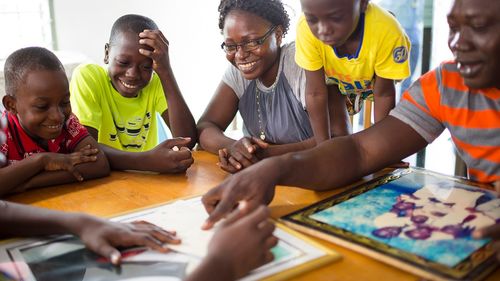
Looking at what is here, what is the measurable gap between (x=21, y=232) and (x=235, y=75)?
1.14 metres

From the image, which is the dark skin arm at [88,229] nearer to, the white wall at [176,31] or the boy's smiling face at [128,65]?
the boy's smiling face at [128,65]

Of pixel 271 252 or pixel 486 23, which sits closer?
pixel 271 252

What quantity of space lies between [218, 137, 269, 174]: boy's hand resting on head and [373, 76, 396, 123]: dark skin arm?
0.42 metres

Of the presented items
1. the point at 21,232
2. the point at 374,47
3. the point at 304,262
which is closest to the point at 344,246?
the point at 304,262

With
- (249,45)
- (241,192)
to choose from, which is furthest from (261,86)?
(241,192)

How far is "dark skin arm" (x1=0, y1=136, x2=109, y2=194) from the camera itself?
48.6 inches

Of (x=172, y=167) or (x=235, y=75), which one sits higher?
(x=235, y=75)

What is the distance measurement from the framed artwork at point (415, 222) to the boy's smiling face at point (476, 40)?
24cm

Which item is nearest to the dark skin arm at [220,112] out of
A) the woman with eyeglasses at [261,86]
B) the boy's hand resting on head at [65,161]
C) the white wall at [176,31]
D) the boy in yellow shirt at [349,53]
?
the woman with eyeglasses at [261,86]

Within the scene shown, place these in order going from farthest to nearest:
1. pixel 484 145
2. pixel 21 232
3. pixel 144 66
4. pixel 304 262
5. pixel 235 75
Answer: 1. pixel 235 75
2. pixel 144 66
3. pixel 484 145
4. pixel 21 232
5. pixel 304 262

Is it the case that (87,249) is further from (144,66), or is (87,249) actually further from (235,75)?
(235,75)

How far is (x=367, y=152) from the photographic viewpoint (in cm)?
126

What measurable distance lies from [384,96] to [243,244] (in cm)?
105

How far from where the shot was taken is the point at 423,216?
0.95 meters
